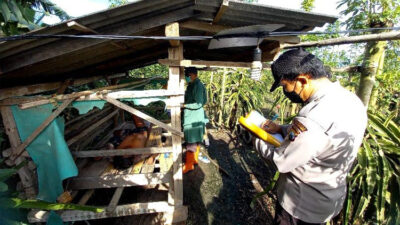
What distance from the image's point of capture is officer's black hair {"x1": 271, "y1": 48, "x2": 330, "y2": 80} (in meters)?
1.43

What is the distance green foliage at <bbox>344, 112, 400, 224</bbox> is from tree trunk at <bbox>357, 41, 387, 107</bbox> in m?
0.69

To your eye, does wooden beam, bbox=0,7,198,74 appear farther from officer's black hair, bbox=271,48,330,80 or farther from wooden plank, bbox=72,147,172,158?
wooden plank, bbox=72,147,172,158

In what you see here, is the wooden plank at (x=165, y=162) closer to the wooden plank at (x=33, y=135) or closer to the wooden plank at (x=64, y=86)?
the wooden plank at (x=33, y=135)

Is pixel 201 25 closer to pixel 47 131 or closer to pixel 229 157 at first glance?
pixel 47 131

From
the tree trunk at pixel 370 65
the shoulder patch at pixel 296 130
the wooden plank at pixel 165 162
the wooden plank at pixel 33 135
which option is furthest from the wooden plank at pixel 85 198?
the tree trunk at pixel 370 65

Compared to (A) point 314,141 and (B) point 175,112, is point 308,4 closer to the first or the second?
(B) point 175,112

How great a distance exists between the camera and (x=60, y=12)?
7281 mm

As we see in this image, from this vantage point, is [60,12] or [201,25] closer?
[201,25]

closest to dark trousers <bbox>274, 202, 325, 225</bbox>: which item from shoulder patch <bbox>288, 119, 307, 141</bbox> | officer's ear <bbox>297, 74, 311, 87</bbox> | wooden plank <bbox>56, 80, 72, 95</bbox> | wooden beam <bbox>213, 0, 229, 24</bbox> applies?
shoulder patch <bbox>288, 119, 307, 141</bbox>

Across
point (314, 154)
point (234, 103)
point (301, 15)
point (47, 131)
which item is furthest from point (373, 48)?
point (234, 103)

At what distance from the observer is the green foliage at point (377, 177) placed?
2.45m

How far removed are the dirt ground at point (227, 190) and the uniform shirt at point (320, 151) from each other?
2270 mm

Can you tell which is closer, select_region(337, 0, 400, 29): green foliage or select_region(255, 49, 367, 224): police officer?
select_region(255, 49, 367, 224): police officer

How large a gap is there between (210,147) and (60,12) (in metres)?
7.80
